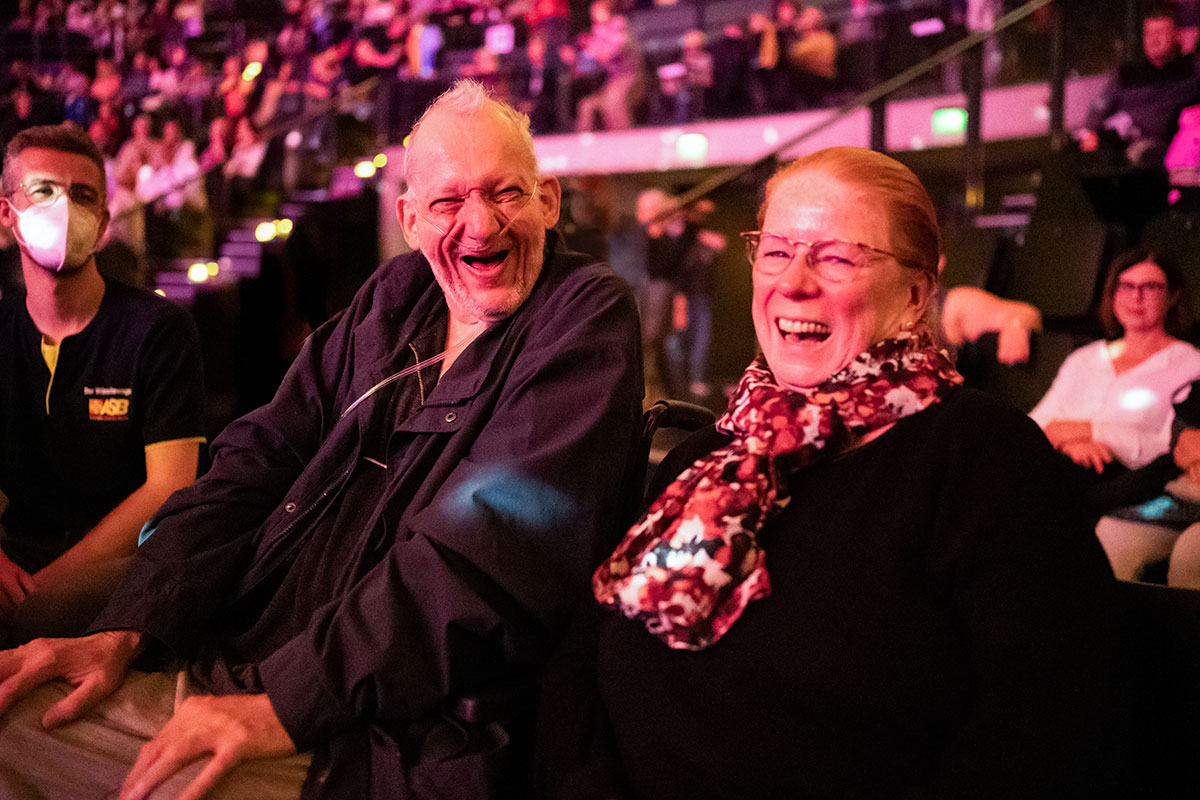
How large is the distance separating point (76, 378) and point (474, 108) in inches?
54.7

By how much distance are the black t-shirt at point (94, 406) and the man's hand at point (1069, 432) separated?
3036mm

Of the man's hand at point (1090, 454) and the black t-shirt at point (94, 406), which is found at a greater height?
the black t-shirt at point (94, 406)

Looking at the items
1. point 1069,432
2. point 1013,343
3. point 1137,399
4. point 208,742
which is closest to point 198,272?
point 1013,343

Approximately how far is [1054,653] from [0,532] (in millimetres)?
2543

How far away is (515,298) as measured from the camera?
6.23 ft

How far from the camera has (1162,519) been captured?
3.32 m

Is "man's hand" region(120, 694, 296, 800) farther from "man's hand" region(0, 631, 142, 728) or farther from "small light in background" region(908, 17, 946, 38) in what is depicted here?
"small light in background" region(908, 17, 946, 38)

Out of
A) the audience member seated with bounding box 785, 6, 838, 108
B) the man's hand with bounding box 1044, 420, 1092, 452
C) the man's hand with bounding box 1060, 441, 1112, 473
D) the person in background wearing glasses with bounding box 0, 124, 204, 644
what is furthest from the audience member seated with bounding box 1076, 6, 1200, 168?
the person in background wearing glasses with bounding box 0, 124, 204, 644

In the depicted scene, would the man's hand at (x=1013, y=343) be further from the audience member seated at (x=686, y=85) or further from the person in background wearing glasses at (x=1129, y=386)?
the audience member seated at (x=686, y=85)

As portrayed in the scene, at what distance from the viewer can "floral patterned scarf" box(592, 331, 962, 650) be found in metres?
1.40

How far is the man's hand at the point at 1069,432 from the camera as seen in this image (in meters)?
3.75

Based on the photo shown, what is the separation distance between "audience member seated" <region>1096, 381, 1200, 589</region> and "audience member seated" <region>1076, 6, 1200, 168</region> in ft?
5.52

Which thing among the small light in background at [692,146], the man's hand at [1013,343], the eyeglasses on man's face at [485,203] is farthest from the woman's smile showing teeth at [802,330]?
the small light in background at [692,146]

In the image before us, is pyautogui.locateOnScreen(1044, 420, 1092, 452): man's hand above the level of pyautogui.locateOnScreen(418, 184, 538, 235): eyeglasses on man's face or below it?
below
